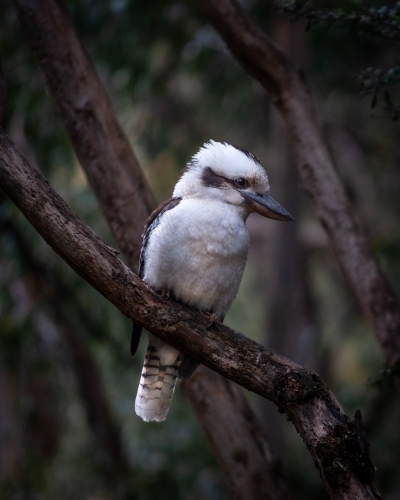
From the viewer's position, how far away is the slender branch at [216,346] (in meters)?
1.83

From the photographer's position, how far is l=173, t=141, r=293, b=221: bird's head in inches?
94.7

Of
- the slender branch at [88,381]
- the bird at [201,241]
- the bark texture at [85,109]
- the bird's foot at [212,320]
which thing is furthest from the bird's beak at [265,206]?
the slender branch at [88,381]

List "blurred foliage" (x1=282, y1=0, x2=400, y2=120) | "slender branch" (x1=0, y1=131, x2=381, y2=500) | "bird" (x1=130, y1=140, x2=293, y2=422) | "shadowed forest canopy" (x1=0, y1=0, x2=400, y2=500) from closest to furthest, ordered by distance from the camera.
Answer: "slender branch" (x1=0, y1=131, x2=381, y2=500)
"blurred foliage" (x1=282, y1=0, x2=400, y2=120)
"bird" (x1=130, y1=140, x2=293, y2=422)
"shadowed forest canopy" (x1=0, y1=0, x2=400, y2=500)

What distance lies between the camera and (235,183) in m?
2.44

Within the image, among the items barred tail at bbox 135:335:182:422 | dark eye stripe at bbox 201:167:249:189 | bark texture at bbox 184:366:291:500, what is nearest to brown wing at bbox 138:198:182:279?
dark eye stripe at bbox 201:167:249:189

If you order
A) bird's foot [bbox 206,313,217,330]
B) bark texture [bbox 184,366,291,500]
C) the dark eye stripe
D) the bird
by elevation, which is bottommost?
bark texture [bbox 184,366,291,500]

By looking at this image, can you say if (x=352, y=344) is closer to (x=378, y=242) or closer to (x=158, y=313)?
(x=378, y=242)

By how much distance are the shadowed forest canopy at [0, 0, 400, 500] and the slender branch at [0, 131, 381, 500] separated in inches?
71.2

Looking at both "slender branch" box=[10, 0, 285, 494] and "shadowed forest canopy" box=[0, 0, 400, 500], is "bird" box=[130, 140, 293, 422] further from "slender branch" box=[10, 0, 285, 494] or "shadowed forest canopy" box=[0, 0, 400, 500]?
"shadowed forest canopy" box=[0, 0, 400, 500]

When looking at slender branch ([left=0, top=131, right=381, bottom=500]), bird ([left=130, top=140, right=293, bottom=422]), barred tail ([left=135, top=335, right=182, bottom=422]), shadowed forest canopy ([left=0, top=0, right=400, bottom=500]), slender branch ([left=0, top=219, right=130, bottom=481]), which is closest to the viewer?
slender branch ([left=0, top=131, right=381, bottom=500])

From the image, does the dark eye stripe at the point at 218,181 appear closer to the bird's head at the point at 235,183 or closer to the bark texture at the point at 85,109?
the bird's head at the point at 235,183

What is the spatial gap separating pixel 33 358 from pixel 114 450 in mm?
851

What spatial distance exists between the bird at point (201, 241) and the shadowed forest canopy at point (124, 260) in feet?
4.72

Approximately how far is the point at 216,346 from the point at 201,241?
413 mm
